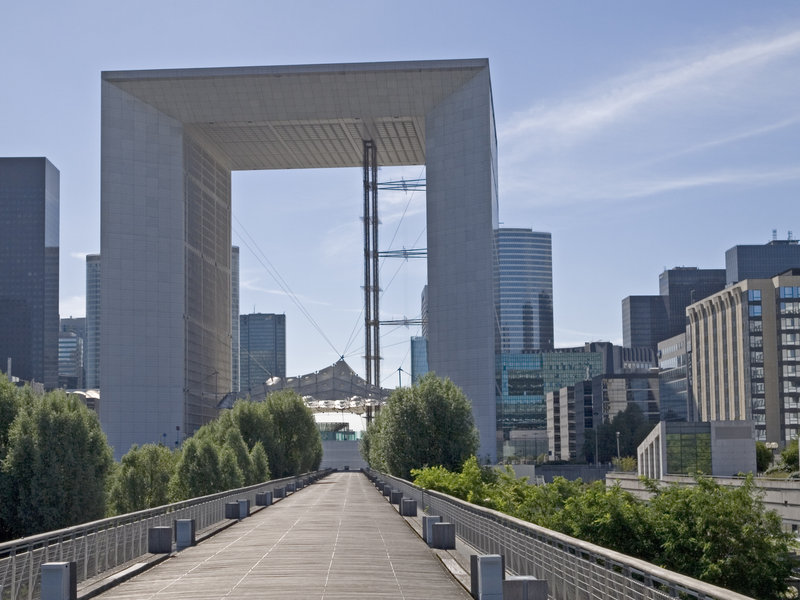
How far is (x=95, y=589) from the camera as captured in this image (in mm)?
22109

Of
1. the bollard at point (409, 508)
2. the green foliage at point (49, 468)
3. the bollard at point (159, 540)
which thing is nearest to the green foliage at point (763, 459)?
the bollard at point (409, 508)

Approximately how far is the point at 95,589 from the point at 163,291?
108329 mm

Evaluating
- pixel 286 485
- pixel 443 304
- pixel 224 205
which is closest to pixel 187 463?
pixel 286 485

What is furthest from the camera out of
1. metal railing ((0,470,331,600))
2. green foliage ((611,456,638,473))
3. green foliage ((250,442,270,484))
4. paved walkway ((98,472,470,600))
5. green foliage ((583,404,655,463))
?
green foliage ((583,404,655,463))

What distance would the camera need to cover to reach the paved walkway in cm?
2108

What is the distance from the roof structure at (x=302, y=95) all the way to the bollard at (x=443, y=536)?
316 feet

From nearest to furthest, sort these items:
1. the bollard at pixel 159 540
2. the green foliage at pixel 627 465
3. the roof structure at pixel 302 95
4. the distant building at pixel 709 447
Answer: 1. the bollard at pixel 159 540
2. the distant building at pixel 709 447
3. the roof structure at pixel 302 95
4. the green foliage at pixel 627 465

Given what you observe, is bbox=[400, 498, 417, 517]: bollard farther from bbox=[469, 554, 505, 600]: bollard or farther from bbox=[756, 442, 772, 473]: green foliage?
bbox=[756, 442, 772, 473]: green foliage

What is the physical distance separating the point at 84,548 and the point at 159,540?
242 inches

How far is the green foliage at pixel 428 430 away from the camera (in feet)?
235

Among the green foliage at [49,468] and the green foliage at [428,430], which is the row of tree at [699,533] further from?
the green foliage at [428,430]

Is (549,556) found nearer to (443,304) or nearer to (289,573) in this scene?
(289,573)

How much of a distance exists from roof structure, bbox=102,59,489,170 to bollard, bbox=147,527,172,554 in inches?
3809

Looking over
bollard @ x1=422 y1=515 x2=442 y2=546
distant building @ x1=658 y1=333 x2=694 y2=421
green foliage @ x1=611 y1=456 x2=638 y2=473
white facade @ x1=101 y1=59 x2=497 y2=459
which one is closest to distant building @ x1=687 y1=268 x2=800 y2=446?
green foliage @ x1=611 y1=456 x2=638 y2=473
